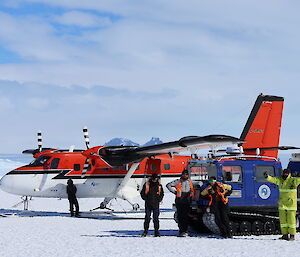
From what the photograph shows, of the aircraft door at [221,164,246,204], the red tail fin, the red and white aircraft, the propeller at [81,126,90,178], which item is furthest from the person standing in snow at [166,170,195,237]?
the red tail fin

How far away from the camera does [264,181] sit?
49.3 ft

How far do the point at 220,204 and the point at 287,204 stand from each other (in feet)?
5.83

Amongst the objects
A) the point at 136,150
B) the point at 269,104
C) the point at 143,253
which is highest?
the point at 269,104

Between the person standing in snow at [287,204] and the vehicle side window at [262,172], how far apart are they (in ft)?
3.88

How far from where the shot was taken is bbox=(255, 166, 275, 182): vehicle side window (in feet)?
49.1

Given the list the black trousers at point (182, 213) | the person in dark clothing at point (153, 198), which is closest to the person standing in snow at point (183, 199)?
the black trousers at point (182, 213)

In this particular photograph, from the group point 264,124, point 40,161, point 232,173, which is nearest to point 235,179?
point 232,173

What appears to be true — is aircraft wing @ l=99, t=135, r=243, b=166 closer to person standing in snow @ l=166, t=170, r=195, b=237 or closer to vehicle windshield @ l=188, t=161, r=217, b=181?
vehicle windshield @ l=188, t=161, r=217, b=181

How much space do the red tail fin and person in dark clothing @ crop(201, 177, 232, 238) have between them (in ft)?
41.7

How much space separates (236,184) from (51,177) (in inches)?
422

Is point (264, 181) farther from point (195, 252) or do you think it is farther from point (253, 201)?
point (195, 252)

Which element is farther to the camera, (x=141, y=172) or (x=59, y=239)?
(x=141, y=172)

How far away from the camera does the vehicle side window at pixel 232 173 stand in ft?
48.8

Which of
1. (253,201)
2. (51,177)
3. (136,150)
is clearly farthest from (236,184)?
(51,177)
